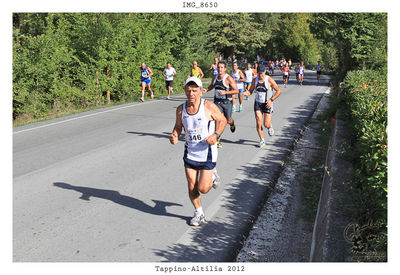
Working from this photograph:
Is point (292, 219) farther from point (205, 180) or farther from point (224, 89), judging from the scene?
point (224, 89)

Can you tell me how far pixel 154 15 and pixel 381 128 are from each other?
18169mm

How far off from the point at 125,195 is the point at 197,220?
62.1 inches

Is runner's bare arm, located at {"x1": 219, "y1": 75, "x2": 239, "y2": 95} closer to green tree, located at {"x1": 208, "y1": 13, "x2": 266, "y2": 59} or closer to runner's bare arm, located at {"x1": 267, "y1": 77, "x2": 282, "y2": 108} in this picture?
runner's bare arm, located at {"x1": 267, "y1": 77, "x2": 282, "y2": 108}

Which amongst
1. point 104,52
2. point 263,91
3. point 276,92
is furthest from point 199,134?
point 104,52

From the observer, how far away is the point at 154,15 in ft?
69.5

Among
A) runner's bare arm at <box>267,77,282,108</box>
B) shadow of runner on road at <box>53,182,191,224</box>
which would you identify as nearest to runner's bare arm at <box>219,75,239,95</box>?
runner's bare arm at <box>267,77,282,108</box>

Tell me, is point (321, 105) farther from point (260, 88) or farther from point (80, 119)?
point (80, 119)

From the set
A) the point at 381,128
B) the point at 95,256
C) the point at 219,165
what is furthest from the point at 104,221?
the point at 381,128

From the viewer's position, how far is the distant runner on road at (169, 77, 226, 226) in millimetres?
4809

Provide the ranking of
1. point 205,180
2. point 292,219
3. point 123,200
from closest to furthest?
point 205,180
point 292,219
point 123,200

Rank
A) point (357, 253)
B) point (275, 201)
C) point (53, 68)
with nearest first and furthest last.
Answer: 1. point (357, 253)
2. point (275, 201)
3. point (53, 68)

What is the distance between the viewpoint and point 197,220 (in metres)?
5.07

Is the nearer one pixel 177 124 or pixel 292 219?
pixel 177 124

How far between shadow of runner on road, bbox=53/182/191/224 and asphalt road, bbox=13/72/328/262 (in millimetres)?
15
